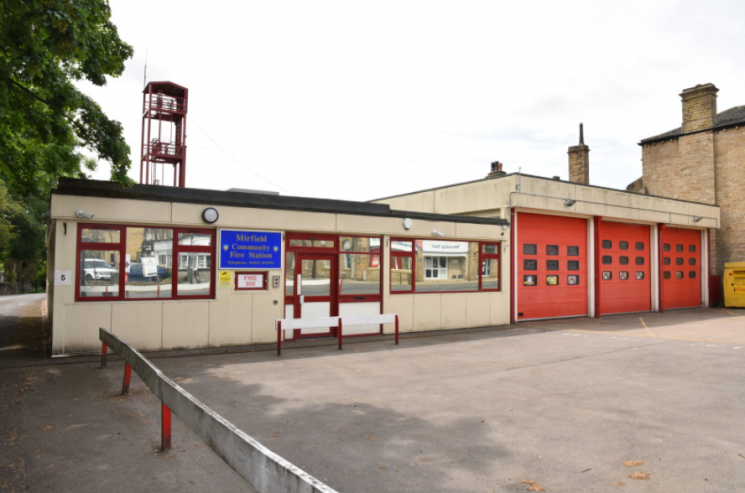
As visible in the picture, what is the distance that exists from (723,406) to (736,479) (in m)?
2.67

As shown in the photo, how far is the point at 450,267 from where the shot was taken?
14.8 metres

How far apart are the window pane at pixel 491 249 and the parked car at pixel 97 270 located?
10.1 m

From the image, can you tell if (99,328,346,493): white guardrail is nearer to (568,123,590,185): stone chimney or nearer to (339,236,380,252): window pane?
(339,236,380,252): window pane

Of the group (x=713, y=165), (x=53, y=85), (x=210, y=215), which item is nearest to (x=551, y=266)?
(x=210, y=215)

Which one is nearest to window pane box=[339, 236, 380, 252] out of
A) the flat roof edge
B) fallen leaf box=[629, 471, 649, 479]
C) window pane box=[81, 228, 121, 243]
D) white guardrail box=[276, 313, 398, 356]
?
the flat roof edge

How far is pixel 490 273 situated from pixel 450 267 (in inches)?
64.7

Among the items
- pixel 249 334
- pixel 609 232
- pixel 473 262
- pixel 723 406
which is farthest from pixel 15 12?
pixel 609 232

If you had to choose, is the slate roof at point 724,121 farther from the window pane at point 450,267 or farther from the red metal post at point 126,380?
the red metal post at point 126,380

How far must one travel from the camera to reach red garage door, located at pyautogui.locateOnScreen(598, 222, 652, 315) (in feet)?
64.3

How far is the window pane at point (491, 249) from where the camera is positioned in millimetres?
15666

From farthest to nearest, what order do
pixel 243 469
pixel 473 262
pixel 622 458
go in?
pixel 473 262 → pixel 622 458 → pixel 243 469

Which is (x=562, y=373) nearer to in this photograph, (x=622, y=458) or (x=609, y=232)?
(x=622, y=458)

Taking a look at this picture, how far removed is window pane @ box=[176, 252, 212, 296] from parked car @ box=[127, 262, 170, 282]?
0.32 meters

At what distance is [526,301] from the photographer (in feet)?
55.4
